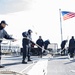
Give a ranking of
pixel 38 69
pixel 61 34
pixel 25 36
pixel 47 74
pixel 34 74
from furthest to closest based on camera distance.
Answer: pixel 61 34
pixel 25 36
pixel 47 74
pixel 38 69
pixel 34 74

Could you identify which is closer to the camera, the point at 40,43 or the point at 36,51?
the point at 40,43

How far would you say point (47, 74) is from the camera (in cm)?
1100

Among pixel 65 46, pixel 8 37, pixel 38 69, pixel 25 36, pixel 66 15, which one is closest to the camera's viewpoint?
pixel 38 69

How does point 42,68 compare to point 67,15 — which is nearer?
point 42,68

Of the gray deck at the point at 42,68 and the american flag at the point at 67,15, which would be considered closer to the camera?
the gray deck at the point at 42,68

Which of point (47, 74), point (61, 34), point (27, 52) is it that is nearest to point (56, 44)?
point (61, 34)

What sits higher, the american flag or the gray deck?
the american flag

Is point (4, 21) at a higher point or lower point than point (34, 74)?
higher

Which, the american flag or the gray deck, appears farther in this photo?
the american flag

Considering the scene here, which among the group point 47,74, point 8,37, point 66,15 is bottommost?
point 47,74

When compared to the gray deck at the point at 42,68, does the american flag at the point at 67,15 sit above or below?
above

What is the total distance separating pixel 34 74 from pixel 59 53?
20.2m

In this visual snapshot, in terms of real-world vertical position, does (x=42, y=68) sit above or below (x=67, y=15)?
below

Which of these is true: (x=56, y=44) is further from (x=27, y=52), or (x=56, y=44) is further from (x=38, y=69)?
(x=38, y=69)
